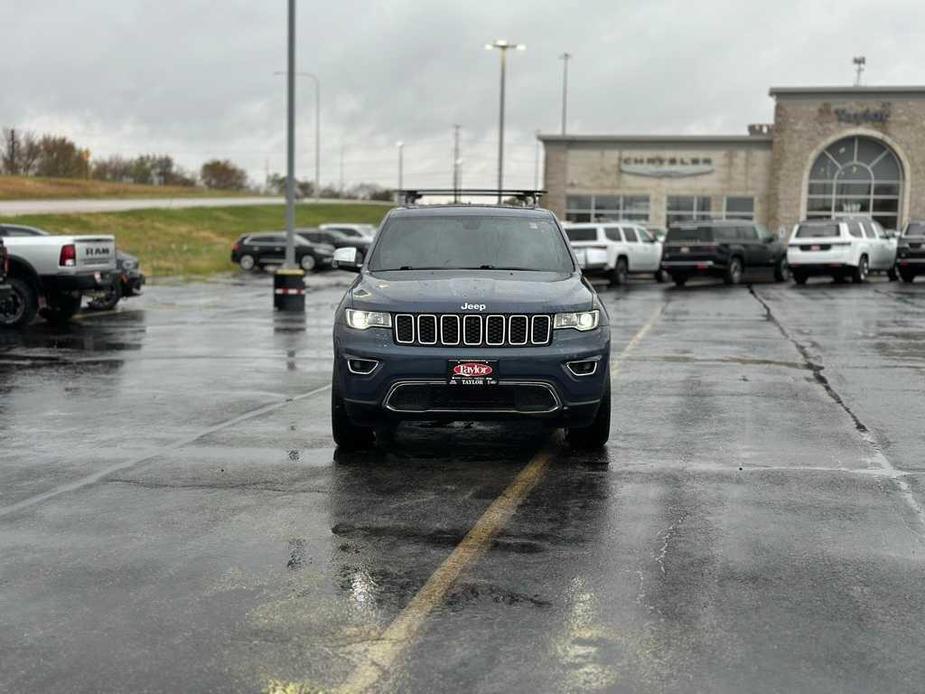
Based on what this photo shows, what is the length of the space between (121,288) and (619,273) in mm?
15252

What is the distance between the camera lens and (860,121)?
5478 cm

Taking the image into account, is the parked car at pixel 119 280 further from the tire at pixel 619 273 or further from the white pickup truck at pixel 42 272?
the tire at pixel 619 273

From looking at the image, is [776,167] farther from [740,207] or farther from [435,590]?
[435,590]

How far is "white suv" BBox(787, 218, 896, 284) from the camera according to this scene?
32062 millimetres

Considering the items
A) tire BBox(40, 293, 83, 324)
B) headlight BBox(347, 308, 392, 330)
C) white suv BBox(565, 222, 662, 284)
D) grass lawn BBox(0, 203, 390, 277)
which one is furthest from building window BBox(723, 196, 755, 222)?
headlight BBox(347, 308, 392, 330)

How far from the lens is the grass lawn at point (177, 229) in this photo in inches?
1812

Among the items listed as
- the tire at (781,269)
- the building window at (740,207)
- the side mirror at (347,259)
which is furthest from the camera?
the building window at (740,207)

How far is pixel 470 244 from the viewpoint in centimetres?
924

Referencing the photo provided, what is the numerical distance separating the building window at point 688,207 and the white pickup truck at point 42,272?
4271cm

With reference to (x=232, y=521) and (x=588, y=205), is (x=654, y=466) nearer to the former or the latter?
(x=232, y=521)

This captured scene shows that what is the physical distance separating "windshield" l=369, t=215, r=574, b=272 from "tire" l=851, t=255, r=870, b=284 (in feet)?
82.1

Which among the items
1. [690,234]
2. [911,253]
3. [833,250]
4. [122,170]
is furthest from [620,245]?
[122,170]

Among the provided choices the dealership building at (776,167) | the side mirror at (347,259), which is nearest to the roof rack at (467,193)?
the side mirror at (347,259)

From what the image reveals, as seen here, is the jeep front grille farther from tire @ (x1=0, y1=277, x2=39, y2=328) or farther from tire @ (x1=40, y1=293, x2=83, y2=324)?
tire @ (x1=40, y1=293, x2=83, y2=324)
